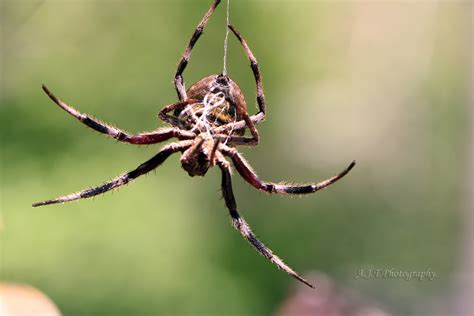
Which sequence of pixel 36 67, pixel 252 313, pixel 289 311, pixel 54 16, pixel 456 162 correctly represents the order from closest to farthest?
pixel 289 311 < pixel 252 313 < pixel 36 67 < pixel 54 16 < pixel 456 162

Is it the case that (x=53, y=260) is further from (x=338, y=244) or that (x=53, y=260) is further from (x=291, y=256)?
(x=338, y=244)

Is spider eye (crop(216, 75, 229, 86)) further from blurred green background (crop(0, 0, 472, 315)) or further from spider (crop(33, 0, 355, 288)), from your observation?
blurred green background (crop(0, 0, 472, 315))

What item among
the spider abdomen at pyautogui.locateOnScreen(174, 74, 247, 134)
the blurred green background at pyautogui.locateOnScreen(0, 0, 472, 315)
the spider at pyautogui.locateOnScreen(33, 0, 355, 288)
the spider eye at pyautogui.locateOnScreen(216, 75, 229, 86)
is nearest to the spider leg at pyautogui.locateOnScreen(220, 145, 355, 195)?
the spider at pyautogui.locateOnScreen(33, 0, 355, 288)

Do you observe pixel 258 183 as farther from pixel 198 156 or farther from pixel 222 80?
pixel 222 80

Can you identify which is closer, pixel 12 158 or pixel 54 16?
pixel 12 158

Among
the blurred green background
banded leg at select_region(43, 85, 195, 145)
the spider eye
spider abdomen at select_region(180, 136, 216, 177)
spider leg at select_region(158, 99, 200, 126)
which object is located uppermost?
the spider eye

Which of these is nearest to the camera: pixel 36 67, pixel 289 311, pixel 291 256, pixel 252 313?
pixel 289 311

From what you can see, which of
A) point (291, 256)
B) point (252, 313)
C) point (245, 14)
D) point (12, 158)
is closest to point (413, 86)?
point (245, 14)

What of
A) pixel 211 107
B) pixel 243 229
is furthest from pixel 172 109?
pixel 243 229
